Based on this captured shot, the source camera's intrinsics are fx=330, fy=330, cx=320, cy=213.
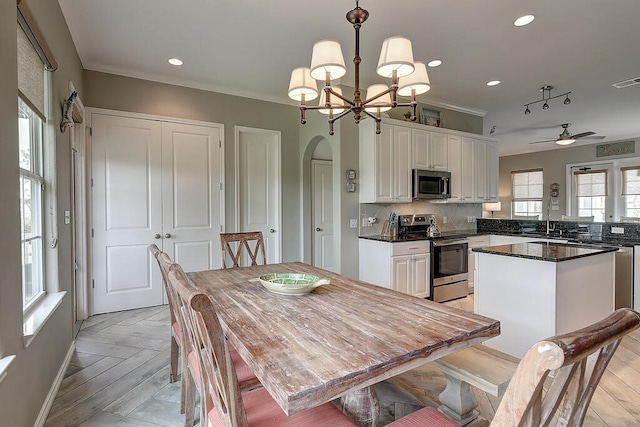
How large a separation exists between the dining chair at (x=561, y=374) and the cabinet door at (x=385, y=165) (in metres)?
3.32

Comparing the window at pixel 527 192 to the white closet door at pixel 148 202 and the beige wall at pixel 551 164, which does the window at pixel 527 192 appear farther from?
the white closet door at pixel 148 202

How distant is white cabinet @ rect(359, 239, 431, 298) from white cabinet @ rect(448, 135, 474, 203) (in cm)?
127

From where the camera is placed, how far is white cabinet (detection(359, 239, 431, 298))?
152 inches

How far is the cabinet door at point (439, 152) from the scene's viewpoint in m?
4.59

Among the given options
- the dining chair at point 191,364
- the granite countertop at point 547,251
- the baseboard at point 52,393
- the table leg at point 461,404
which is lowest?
the baseboard at point 52,393

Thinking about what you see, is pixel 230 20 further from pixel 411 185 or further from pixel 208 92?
pixel 411 185

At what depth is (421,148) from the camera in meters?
4.48

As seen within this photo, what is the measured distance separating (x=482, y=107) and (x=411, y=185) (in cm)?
210

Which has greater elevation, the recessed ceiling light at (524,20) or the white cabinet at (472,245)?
the recessed ceiling light at (524,20)

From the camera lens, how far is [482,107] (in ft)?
17.3

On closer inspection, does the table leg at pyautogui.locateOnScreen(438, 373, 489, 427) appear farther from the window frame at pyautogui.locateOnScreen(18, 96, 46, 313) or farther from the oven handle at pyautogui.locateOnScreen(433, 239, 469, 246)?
the oven handle at pyautogui.locateOnScreen(433, 239, 469, 246)

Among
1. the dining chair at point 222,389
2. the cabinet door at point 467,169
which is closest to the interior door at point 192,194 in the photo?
the dining chair at point 222,389

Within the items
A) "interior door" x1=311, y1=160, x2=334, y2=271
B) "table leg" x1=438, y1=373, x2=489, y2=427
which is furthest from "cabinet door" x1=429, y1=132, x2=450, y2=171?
"table leg" x1=438, y1=373, x2=489, y2=427

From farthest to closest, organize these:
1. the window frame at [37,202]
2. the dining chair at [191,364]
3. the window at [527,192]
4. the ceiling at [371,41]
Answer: the window at [527,192] < the ceiling at [371,41] < the window frame at [37,202] < the dining chair at [191,364]
